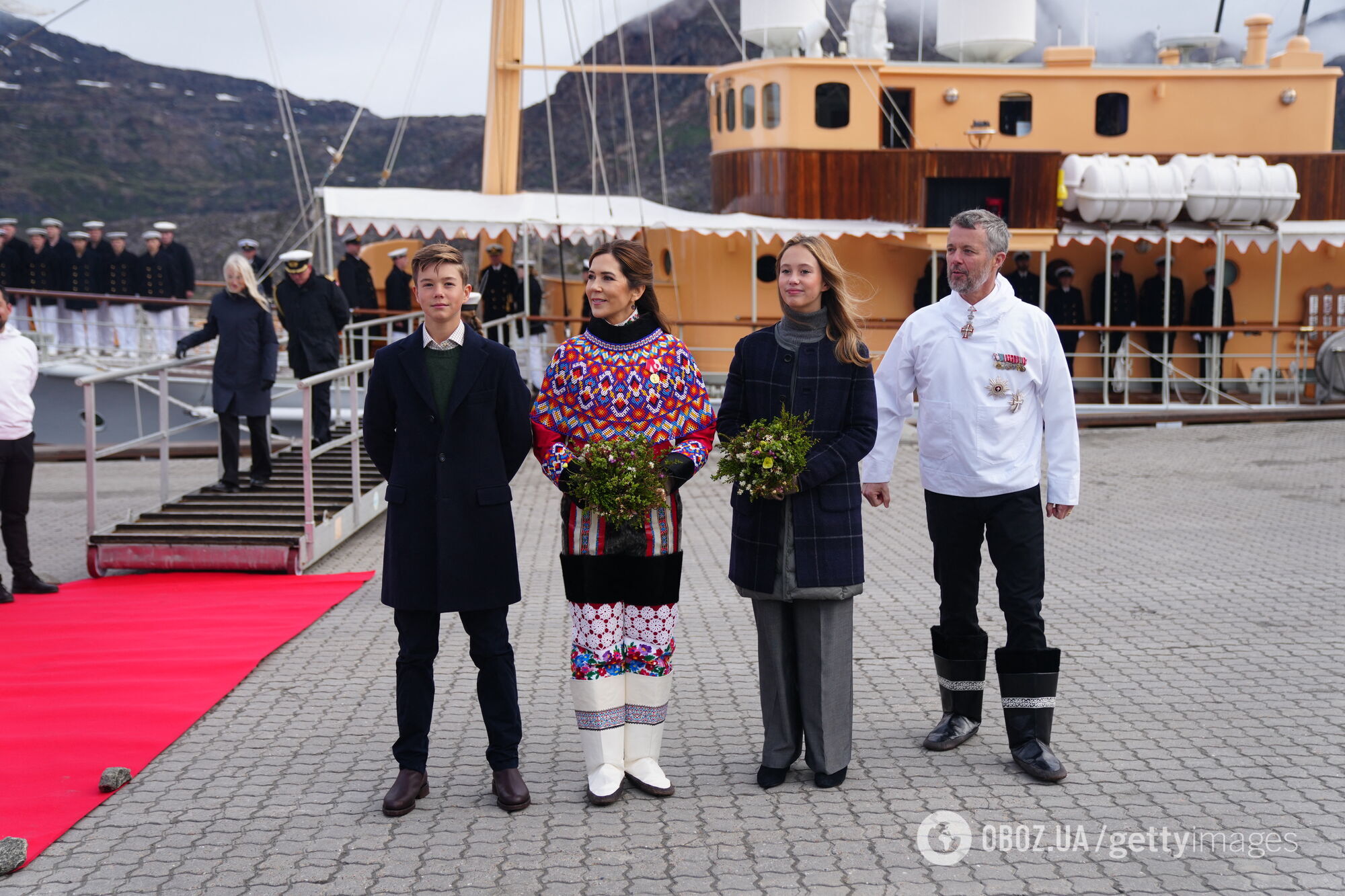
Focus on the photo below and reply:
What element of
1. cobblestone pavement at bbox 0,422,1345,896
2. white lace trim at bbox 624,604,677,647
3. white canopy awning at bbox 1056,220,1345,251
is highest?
white canopy awning at bbox 1056,220,1345,251

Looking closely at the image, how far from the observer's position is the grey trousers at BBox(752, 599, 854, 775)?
4.43m

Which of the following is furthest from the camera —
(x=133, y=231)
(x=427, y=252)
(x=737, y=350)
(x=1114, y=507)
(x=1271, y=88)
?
(x=133, y=231)

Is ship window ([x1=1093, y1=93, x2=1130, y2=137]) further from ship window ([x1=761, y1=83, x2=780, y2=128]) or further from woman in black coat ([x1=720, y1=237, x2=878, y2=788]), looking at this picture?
woman in black coat ([x1=720, y1=237, x2=878, y2=788])

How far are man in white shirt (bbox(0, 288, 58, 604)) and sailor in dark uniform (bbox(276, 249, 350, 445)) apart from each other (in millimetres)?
3177

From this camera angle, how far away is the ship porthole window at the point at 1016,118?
1853 cm

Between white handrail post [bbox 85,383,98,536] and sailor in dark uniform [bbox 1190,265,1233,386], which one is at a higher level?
sailor in dark uniform [bbox 1190,265,1233,386]

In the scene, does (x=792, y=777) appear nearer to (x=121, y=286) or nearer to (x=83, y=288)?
(x=121, y=286)

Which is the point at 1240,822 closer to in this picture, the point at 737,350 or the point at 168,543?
the point at 737,350

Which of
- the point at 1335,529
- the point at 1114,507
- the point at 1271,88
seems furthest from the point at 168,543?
the point at 1271,88

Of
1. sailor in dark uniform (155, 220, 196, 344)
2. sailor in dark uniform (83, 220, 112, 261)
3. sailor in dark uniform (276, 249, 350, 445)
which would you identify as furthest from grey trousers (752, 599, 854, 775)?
sailor in dark uniform (83, 220, 112, 261)

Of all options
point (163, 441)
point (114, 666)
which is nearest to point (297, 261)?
point (163, 441)

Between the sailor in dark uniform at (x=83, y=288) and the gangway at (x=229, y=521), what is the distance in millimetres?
10366

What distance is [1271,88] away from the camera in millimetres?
18859

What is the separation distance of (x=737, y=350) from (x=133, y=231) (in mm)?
54585
